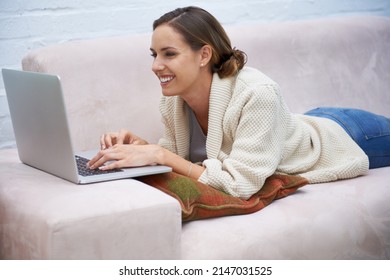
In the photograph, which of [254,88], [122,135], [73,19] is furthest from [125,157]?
[73,19]

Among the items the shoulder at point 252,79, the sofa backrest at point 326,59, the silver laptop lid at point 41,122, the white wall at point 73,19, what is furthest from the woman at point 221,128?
the white wall at point 73,19

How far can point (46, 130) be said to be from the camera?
1729 millimetres

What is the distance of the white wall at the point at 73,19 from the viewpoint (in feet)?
7.73

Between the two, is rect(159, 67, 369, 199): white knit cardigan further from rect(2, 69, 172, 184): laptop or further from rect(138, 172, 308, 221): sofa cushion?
rect(2, 69, 172, 184): laptop

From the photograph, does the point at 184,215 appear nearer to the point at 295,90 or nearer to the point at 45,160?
the point at 45,160

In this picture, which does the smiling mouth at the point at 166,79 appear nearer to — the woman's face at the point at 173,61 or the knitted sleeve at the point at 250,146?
the woman's face at the point at 173,61

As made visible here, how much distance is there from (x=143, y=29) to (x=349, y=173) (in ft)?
3.02

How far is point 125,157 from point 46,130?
0.64ft

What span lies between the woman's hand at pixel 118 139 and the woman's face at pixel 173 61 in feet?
0.56

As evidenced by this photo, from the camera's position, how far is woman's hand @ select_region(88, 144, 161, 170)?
1768 millimetres

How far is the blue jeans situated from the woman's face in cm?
59

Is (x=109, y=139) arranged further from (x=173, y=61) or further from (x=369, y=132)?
Result: (x=369, y=132)

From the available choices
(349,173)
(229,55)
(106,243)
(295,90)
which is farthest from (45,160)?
(295,90)

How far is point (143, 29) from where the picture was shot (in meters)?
2.62
